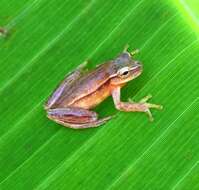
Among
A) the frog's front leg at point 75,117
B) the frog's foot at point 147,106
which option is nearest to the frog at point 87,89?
the frog's front leg at point 75,117

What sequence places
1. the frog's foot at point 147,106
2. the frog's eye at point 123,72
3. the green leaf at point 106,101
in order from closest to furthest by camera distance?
the green leaf at point 106,101
the frog's foot at point 147,106
the frog's eye at point 123,72

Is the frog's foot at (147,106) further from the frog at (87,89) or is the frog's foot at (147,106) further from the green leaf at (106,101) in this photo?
the frog at (87,89)

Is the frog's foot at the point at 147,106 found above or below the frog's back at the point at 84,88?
below

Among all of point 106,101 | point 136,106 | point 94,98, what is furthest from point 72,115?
point 136,106

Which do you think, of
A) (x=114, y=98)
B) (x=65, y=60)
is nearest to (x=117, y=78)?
(x=114, y=98)

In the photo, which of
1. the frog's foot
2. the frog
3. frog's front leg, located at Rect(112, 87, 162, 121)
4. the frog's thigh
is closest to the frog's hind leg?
the frog

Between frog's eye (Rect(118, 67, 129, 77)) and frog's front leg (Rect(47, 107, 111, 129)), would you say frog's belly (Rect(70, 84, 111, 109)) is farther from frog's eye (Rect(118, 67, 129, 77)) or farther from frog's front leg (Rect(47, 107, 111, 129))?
frog's eye (Rect(118, 67, 129, 77))

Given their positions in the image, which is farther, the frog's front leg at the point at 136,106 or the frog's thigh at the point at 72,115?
the frog's thigh at the point at 72,115
